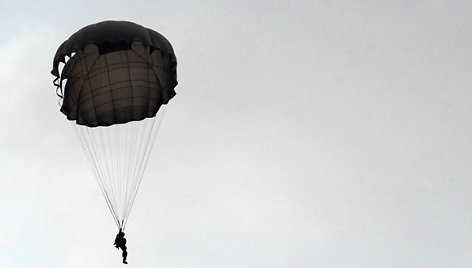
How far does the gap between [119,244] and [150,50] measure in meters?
7.08

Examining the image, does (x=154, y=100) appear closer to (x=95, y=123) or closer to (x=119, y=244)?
(x=95, y=123)

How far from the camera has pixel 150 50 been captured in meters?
27.3

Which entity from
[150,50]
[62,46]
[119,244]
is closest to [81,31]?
[62,46]

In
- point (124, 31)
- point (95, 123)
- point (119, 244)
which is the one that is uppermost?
point (124, 31)

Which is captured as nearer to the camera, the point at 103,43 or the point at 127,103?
the point at 103,43

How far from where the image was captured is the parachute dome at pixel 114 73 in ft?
88.0

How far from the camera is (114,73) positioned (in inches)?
1094

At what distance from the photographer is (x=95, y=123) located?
28.6 metres

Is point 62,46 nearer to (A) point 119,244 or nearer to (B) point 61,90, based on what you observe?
(B) point 61,90

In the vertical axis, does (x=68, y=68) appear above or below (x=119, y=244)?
above

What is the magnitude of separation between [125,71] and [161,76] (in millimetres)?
1374

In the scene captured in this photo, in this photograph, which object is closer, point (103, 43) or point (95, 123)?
point (103, 43)

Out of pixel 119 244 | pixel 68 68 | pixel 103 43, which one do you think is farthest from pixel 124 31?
pixel 119 244

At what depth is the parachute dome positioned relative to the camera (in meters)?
26.8
